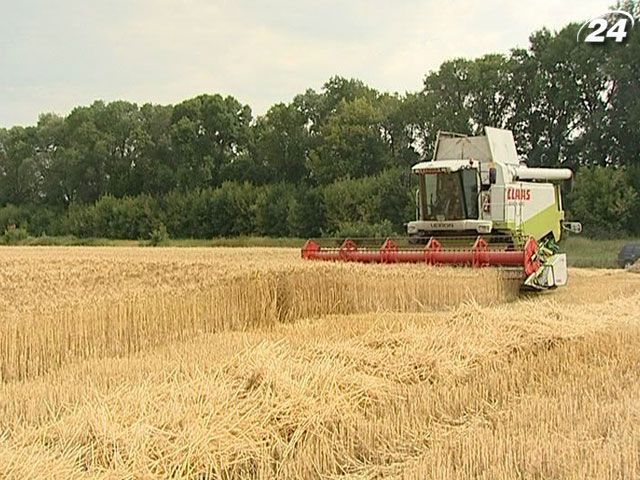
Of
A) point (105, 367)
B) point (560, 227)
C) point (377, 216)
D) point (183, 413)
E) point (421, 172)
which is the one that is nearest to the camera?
point (183, 413)

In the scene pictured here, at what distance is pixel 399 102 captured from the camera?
38.4 m

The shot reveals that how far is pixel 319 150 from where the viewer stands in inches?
1521

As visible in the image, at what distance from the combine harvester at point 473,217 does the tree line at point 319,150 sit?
14359 mm

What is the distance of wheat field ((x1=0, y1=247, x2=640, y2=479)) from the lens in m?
3.72

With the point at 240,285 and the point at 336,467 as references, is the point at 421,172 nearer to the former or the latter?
the point at 240,285

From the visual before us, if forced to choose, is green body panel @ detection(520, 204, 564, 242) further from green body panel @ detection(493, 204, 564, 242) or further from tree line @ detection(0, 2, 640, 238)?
tree line @ detection(0, 2, 640, 238)

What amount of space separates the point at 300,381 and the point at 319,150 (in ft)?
112

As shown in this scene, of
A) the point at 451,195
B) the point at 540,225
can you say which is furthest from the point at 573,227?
the point at 451,195

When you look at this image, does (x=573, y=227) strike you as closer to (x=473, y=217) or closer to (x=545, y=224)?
(x=545, y=224)

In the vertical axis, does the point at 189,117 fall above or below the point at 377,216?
above

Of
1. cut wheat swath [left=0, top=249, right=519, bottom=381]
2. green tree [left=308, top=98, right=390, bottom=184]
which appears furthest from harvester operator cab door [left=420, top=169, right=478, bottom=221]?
green tree [left=308, top=98, right=390, bottom=184]

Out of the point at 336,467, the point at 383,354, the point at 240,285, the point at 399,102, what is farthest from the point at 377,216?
the point at 336,467

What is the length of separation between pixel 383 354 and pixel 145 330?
257 cm

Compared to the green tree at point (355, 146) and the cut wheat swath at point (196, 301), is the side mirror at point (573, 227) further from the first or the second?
the green tree at point (355, 146)
